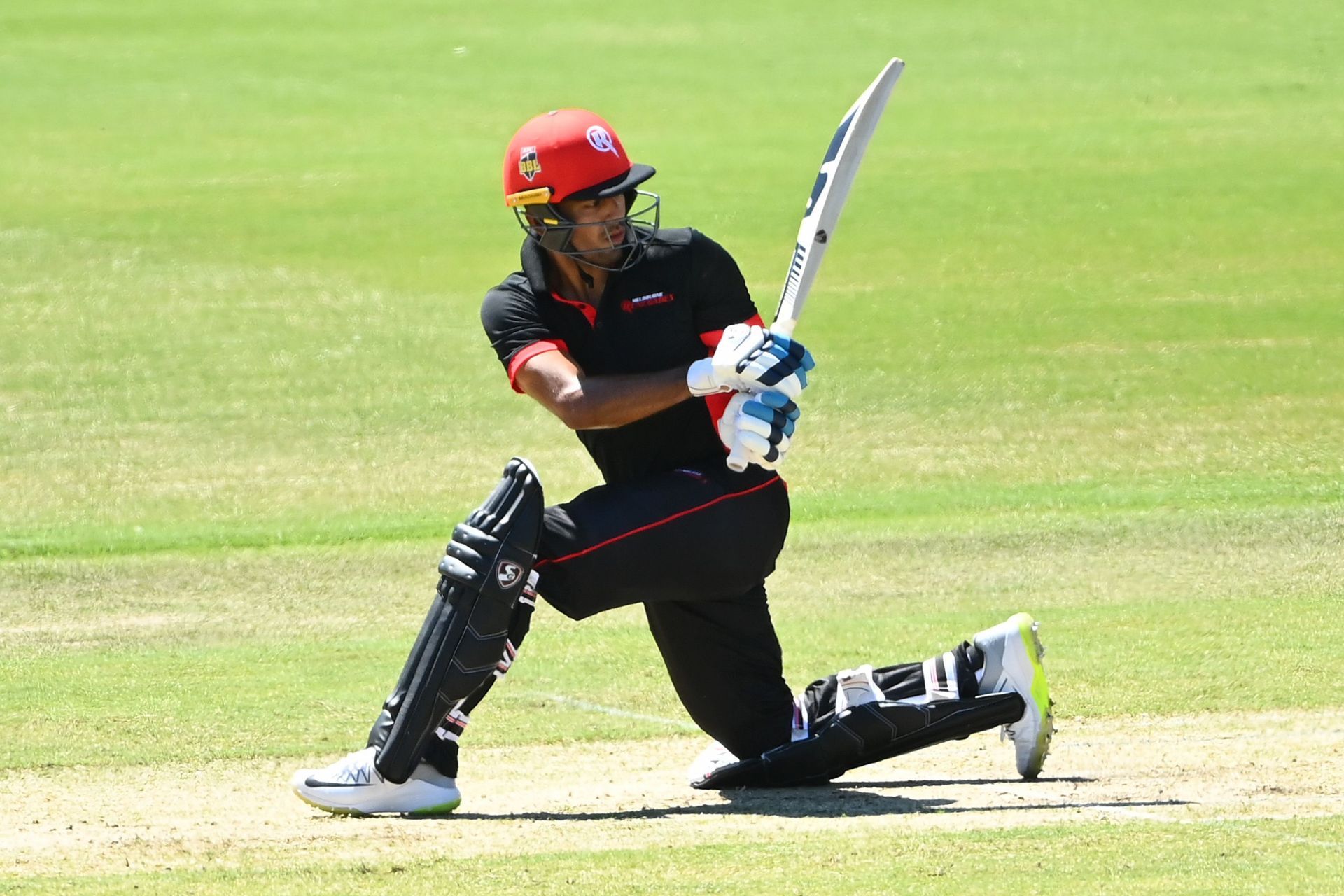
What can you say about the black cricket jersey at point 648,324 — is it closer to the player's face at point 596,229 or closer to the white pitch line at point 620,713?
the player's face at point 596,229

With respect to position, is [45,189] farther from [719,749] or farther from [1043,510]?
[719,749]

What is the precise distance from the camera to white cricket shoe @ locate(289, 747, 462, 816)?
4.82 meters

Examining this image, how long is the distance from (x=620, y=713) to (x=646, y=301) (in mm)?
1827

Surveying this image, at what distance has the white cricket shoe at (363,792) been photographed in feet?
15.8

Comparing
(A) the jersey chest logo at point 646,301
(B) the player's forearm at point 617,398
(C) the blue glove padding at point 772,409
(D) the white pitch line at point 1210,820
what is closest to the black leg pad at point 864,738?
(D) the white pitch line at point 1210,820

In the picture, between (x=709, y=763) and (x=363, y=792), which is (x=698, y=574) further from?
(x=363, y=792)

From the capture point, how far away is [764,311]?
13617 millimetres

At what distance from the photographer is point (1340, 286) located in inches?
579

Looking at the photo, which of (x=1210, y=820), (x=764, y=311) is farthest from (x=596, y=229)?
(x=764, y=311)

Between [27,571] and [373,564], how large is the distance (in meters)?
1.69

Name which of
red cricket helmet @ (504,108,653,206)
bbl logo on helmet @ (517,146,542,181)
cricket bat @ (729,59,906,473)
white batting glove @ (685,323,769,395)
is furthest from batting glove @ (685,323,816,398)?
bbl logo on helmet @ (517,146,542,181)

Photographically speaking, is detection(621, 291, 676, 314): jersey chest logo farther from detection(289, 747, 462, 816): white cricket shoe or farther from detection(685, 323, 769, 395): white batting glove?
detection(289, 747, 462, 816): white cricket shoe

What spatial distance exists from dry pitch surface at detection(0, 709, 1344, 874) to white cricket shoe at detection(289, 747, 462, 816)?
2.1 inches

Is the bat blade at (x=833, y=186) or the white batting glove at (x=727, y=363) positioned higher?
the bat blade at (x=833, y=186)
